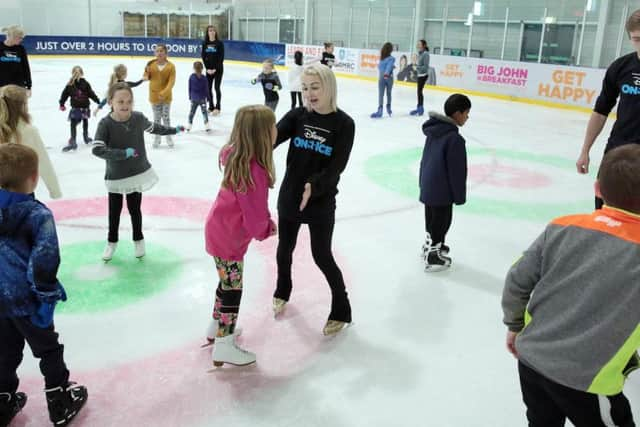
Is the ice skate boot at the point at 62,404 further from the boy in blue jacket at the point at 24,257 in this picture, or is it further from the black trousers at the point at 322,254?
the black trousers at the point at 322,254

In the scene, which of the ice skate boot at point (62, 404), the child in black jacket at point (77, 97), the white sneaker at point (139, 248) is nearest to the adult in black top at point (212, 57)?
the child in black jacket at point (77, 97)

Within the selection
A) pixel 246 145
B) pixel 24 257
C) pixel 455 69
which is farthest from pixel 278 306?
pixel 455 69

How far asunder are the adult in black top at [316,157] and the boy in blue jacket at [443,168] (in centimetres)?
114

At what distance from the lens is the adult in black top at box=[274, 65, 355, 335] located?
9.38ft

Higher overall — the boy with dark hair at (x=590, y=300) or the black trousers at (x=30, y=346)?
the boy with dark hair at (x=590, y=300)

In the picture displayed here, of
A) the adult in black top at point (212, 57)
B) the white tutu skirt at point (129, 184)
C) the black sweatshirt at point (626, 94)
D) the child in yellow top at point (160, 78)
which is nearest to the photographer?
the black sweatshirt at point (626, 94)

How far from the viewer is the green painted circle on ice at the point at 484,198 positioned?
223 inches

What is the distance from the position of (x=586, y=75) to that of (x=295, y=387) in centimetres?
1250

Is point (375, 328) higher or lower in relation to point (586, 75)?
lower

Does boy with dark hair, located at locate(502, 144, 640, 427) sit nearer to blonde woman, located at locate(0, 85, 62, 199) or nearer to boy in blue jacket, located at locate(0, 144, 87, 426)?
boy in blue jacket, located at locate(0, 144, 87, 426)

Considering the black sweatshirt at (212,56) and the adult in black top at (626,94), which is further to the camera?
the black sweatshirt at (212,56)

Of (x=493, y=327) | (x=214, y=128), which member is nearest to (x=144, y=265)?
(x=493, y=327)

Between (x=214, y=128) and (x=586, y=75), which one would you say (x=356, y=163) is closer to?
(x=214, y=128)

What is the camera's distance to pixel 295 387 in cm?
271
